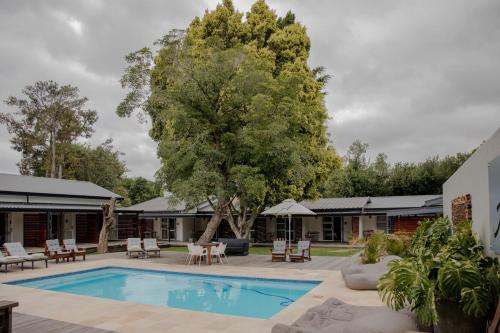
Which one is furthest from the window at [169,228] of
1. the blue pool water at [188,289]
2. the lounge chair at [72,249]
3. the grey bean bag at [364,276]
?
the grey bean bag at [364,276]

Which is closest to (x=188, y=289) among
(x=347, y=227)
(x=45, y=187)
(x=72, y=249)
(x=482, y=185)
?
(x=72, y=249)

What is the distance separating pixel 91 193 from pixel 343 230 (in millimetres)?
17875

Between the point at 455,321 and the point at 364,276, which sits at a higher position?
the point at 455,321

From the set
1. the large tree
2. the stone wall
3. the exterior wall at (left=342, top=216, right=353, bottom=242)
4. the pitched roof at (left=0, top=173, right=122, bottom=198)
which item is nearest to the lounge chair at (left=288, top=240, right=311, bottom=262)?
the large tree

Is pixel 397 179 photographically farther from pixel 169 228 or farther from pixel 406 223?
pixel 169 228

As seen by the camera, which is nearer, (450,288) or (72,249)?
(450,288)

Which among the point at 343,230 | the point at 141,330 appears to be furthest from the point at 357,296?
the point at 343,230

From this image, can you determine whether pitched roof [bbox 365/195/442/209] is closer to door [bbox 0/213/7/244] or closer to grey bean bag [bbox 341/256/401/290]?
grey bean bag [bbox 341/256/401/290]

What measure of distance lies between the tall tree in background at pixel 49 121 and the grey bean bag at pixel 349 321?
34.9 meters

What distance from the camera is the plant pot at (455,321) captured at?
447cm

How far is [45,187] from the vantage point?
25344mm

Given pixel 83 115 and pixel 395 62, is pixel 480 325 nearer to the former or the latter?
pixel 395 62

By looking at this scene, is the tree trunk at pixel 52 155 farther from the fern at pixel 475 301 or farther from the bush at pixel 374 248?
the fern at pixel 475 301

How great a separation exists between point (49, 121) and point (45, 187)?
12.8 metres
